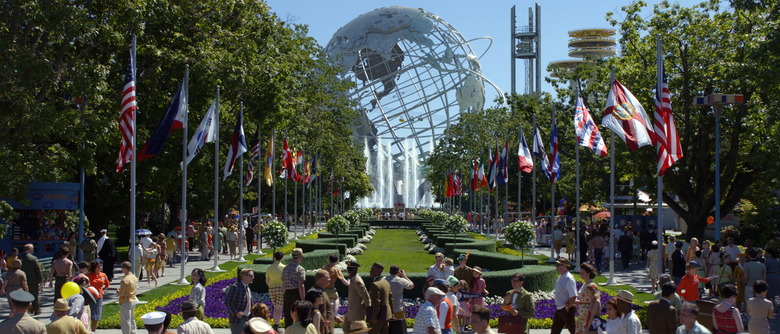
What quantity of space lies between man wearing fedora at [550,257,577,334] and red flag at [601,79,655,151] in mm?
6433

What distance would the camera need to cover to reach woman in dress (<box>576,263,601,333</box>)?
38.2ft

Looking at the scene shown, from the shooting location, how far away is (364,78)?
10862cm

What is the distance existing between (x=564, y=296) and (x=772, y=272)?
878cm

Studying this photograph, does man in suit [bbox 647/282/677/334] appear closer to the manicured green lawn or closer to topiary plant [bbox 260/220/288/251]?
the manicured green lawn

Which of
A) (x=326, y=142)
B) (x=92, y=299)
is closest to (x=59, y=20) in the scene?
(x=92, y=299)

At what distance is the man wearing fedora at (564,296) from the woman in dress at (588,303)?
1.58 ft

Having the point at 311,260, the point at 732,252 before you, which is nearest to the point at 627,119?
the point at 732,252

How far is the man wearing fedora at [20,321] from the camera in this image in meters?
9.24

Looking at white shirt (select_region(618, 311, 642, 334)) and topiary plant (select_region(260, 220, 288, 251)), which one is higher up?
topiary plant (select_region(260, 220, 288, 251))

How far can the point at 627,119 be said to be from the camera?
757 inches

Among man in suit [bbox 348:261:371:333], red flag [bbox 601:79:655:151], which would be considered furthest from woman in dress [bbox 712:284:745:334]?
red flag [bbox 601:79:655:151]

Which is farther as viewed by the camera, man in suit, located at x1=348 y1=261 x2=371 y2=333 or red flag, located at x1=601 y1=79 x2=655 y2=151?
red flag, located at x1=601 y1=79 x2=655 y2=151

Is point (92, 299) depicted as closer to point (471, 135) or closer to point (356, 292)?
point (356, 292)

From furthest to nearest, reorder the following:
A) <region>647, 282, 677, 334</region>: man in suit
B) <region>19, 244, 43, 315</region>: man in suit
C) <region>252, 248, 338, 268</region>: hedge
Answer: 1. <region>252, 248, 338, 268</region>: hedge
2. <region>19, 244, 43, 315</region>: man in suit
3. <region>647, 282, 677, 334</region>: man in suit
